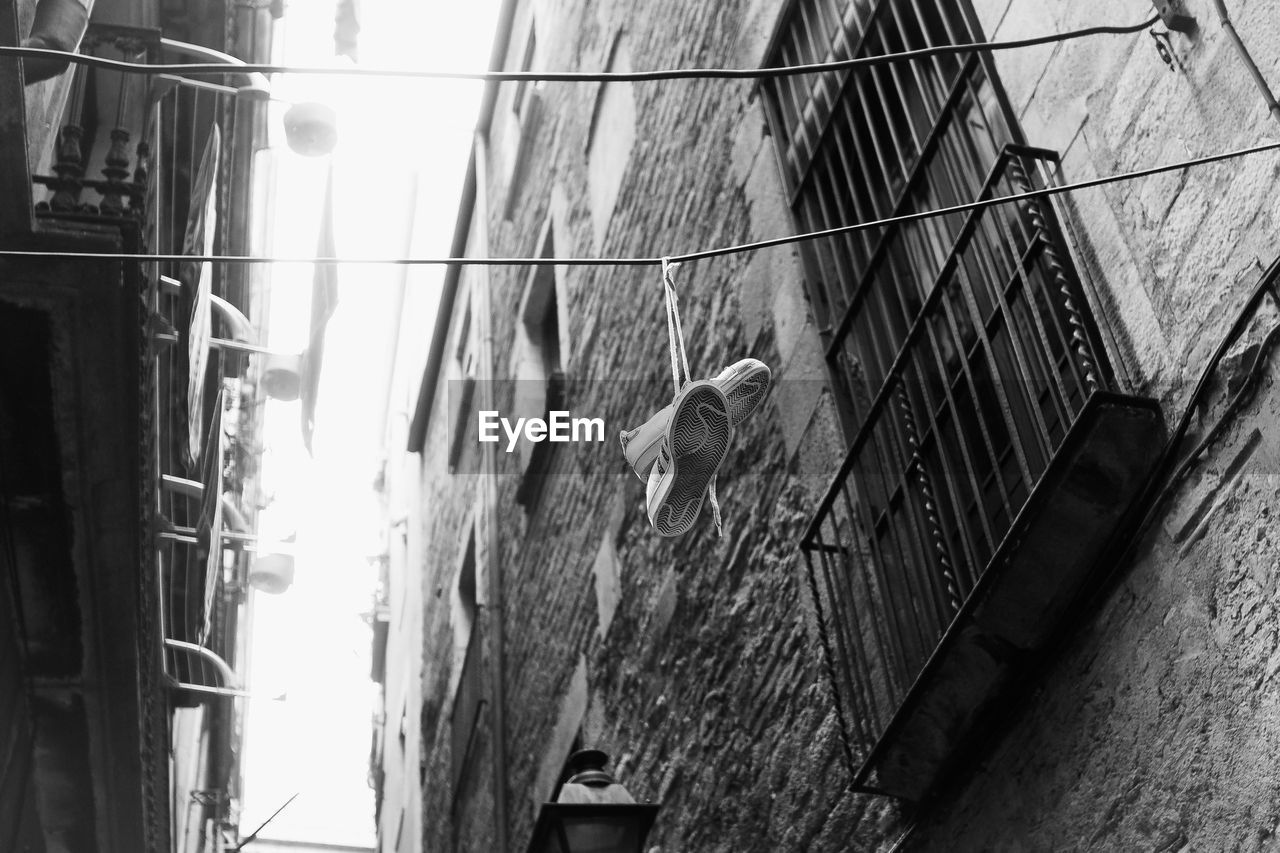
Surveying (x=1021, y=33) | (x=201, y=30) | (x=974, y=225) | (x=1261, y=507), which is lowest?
(x=1261, y=507)

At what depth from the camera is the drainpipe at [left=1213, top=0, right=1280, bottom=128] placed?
2.89m

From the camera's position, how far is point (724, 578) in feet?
17.9

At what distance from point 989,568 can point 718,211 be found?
339 cm

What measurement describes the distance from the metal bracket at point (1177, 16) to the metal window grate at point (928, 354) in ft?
1.59

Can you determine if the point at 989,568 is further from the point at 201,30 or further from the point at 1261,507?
the point at 201,30

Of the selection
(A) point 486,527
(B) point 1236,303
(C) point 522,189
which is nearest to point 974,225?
(B) point 1236,303

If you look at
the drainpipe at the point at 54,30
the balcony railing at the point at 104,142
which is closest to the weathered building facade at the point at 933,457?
the balcony railing at the point at 104,142

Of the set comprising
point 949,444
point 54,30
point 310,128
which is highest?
point 310,128

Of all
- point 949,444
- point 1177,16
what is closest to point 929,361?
point 949,444

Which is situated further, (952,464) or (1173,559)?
(952,464)

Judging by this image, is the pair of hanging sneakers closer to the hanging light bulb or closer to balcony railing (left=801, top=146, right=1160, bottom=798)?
balcony railing (left=801, top=146, right=1160, bottom=798)

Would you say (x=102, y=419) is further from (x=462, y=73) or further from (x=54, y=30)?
(x=462, y=73)

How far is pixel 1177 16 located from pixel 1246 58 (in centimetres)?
32

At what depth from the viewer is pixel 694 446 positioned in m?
3.14
